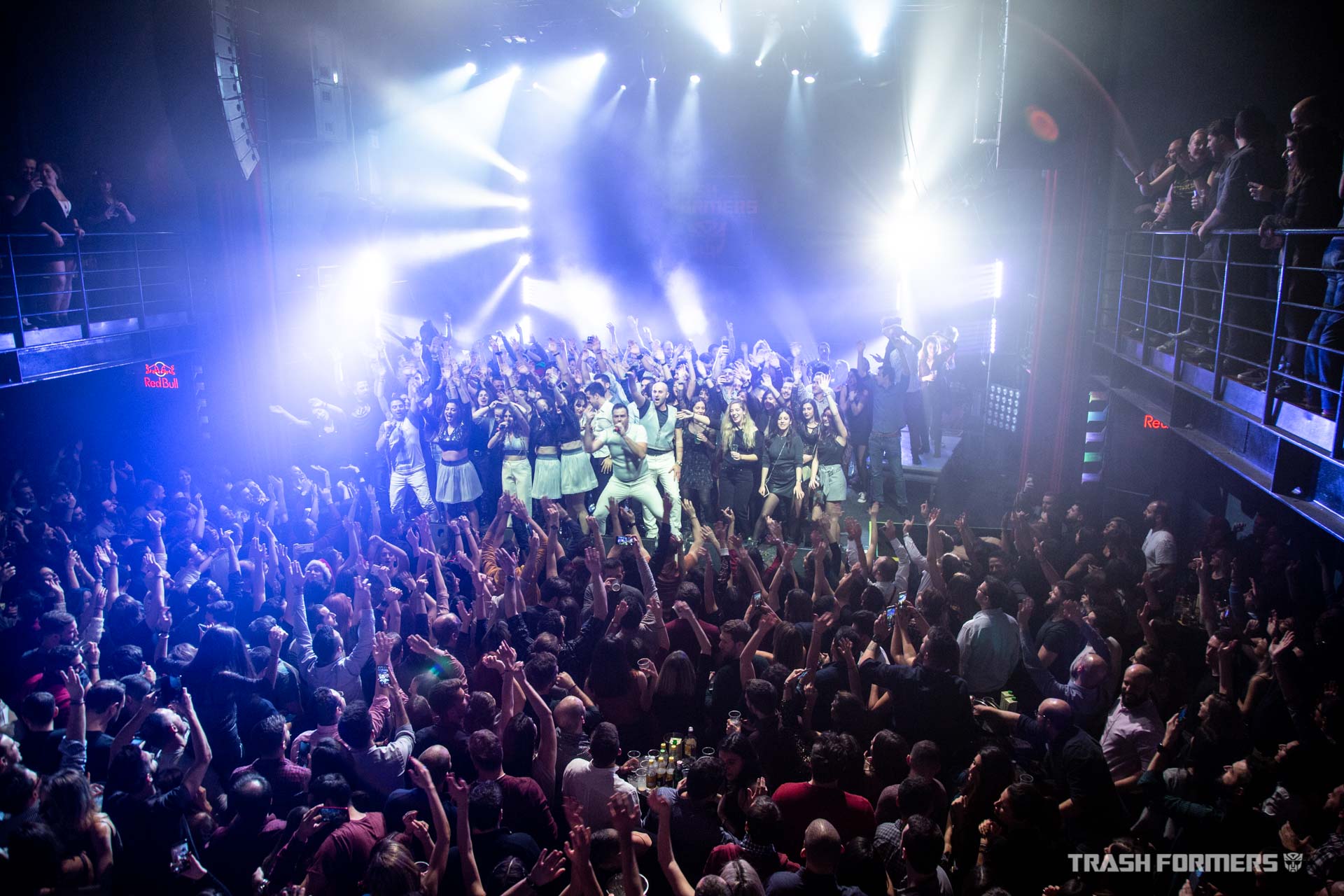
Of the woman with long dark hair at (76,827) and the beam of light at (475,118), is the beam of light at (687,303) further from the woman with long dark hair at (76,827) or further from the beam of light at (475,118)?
the woman with long dark hair at (76,827)

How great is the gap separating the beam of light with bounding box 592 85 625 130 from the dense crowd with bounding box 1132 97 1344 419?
1192cm

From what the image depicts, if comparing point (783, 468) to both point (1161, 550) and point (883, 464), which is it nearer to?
point (883, 464)

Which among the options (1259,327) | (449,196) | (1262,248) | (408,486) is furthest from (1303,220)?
(449,196)

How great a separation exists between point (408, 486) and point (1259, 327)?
23.9 feet

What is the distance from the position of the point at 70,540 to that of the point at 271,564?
78.0 inches

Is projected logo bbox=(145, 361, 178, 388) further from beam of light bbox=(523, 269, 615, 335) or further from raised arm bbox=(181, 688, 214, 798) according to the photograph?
beam of light bbox=(523, 269, 615, 335)

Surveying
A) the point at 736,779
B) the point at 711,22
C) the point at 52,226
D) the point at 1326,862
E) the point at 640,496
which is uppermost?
the point at 711,22

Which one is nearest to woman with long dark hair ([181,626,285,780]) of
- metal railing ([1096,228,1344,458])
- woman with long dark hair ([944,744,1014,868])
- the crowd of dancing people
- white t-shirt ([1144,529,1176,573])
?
the crowd of dancing people

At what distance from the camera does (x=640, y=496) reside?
27.5ft

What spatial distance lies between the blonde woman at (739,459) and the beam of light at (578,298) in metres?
9.52

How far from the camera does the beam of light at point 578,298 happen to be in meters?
17.7

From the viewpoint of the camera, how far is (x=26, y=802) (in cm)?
308

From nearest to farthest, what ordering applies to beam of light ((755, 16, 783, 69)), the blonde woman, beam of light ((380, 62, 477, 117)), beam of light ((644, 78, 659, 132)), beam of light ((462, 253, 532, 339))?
the blonde woman
beam of light ((755, 16, 783, 69))
beam of light ((380, 62, 477, 117))
beam of light ((644, 78, 659, 132))
beam of light ((462, 253, 532, 339))

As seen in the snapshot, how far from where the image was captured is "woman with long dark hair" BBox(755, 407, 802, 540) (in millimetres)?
8297
